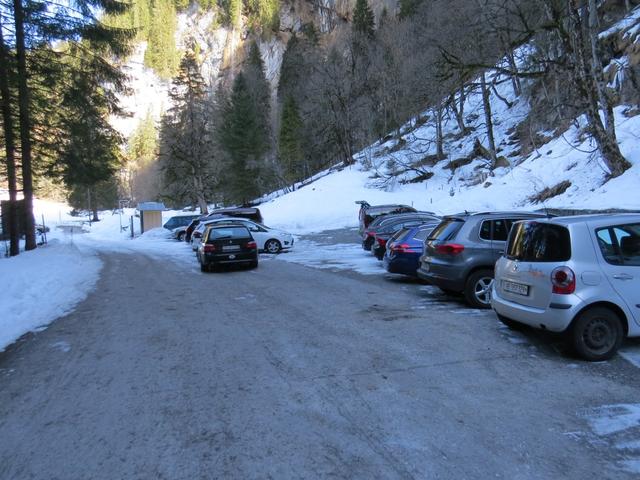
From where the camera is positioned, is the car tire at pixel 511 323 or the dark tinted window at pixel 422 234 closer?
the car tire at pixel 511 323

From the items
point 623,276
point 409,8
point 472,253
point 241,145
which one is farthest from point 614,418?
point 409,8

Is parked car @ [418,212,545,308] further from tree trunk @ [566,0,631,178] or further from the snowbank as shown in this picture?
tree trunk @ [566,0,631,178]

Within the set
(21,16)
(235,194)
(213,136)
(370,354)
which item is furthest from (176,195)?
(370,354)

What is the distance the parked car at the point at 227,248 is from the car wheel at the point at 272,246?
6027mm

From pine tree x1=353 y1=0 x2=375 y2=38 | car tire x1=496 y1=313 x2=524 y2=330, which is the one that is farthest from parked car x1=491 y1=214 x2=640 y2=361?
pine tree x1=353 y1=0 x2=375 y2=38

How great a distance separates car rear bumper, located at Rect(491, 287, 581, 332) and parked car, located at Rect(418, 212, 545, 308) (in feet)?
7.74

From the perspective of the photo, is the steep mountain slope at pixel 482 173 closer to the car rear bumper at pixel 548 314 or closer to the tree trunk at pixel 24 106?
the car rear bumper at pixel 548 314

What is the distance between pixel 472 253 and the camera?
8.65 m

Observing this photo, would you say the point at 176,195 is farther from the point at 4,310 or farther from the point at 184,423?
the point at 184,423

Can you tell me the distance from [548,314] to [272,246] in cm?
1730

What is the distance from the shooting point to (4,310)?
924cm

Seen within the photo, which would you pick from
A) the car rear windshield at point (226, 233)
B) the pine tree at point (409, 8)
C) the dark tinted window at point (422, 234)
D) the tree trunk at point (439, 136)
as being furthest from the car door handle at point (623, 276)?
the pine tree at point (409, 8)

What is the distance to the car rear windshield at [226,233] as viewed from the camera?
15523mm

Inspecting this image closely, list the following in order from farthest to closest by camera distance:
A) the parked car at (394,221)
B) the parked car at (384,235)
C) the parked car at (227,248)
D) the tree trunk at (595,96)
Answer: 1. the parked car at (394,221)
2. the tree trunk at (595,96)
3. the parked car at (227,248)
4. the parked car at (384,235)
